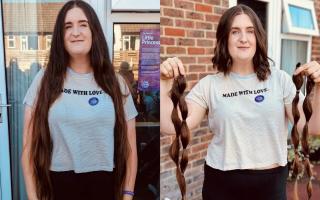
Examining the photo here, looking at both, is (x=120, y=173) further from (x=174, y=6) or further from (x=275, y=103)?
(x=174, y=6)

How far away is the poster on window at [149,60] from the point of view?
2574mm

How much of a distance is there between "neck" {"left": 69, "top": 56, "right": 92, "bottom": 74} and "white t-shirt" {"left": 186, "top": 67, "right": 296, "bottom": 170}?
0.70 metres

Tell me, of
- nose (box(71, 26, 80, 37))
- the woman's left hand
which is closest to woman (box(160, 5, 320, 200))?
the woman's left hand

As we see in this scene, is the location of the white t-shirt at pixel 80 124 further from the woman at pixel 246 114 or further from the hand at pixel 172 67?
the hand at pixel 172 67

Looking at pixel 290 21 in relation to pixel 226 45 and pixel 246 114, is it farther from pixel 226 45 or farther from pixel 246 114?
pixel 246 114

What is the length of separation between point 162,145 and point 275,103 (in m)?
A: 1.32

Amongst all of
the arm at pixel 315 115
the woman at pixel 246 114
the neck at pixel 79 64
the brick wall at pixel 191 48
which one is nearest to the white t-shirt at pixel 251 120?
the woman at pixel 246 114

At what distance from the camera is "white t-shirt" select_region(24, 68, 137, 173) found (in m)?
1.97

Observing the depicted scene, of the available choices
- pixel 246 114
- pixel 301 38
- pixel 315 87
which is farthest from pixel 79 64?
pixel 301 38

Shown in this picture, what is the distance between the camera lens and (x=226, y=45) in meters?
2.01

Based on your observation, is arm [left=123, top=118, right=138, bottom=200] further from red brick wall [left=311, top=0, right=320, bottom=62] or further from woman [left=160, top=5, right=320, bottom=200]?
red brick wall [left=311, top=0, right=320, bottom=62]

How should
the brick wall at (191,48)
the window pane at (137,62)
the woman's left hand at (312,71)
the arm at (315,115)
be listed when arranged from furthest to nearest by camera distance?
the brick wall at (191,48) → the window pane at (137,62) → the arm at (315,115) → the woman's left hand at (312,71)

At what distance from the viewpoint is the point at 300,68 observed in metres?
1.59

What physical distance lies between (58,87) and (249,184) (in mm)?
1088
